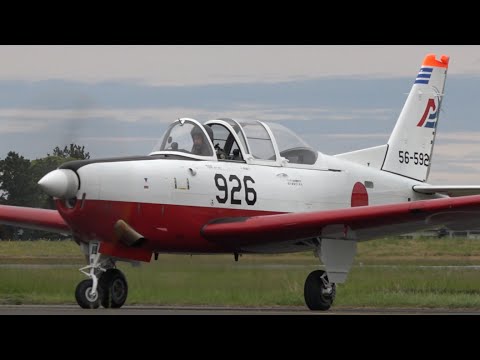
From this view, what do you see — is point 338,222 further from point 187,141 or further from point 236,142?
point 187,141

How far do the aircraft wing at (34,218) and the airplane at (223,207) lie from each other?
0.02 m

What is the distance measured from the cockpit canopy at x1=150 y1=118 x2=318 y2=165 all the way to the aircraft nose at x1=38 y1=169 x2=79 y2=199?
6.03 ft

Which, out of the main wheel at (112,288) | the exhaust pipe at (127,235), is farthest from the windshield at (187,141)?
the main wheel at (112,288)

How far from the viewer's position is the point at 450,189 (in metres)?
19.0

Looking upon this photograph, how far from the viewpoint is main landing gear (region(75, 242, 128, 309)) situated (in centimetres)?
1544

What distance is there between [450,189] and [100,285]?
6.79 metres

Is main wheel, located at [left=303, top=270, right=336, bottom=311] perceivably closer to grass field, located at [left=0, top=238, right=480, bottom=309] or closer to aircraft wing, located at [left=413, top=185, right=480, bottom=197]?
grass field, located at [left=0, top=238, right=480, bottom=309]

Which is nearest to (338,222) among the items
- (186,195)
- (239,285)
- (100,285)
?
(186,195)

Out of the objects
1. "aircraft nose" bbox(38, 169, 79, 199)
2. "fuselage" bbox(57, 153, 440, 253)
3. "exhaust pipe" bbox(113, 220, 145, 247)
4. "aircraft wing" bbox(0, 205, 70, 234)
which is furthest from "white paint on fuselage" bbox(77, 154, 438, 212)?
"aircraft wing" bbox(0, 205, 70, 234)

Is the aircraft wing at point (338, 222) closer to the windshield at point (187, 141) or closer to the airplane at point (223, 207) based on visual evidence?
the airplane at point (223, 207)

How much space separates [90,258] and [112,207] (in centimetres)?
97

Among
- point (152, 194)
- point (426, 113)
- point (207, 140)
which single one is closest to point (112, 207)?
point (152, 194)

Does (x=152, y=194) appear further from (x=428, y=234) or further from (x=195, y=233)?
(x=428, y=234)

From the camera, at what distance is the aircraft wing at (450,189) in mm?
18812
